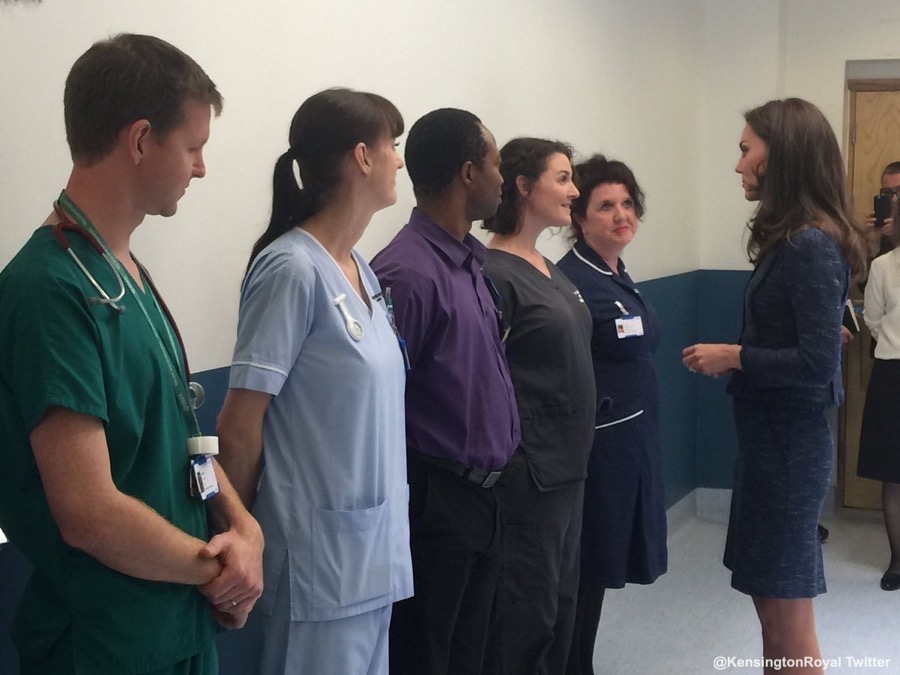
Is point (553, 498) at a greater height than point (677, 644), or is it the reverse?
point (553, 498)

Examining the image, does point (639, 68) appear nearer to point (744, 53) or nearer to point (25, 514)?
point (744, 53)

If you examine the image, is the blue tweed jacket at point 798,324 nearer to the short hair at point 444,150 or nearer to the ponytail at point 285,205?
the short hair at point 444,150

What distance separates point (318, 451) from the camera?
1582 millimetres

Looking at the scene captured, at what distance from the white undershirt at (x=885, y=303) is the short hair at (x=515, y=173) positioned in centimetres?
225

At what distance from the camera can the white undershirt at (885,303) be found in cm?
423

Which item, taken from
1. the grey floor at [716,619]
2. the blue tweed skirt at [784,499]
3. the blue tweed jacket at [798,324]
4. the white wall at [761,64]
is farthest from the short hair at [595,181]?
the white wall at [761,64]

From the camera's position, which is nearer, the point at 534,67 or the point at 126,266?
the point at 126,266

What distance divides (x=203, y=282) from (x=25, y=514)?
2.86 ft

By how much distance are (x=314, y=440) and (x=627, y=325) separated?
148 cm

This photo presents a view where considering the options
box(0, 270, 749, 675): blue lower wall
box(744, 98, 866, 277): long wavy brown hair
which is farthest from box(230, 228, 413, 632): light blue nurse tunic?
box(0, 270, 749, 675): blue lower wall

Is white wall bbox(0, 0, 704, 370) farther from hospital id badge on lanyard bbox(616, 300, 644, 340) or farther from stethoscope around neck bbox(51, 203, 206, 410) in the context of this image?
hospital id badge on lanyard bbox(616, 300, 644, 340)

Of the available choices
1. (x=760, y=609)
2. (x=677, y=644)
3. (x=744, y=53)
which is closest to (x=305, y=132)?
(x=760, y=609)

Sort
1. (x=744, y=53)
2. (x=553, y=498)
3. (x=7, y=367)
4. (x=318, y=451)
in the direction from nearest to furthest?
(x=7, y=367), (x=318, y=451), (x=553, y=498), (x=744, y=53)

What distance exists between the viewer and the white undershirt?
4230 mm
